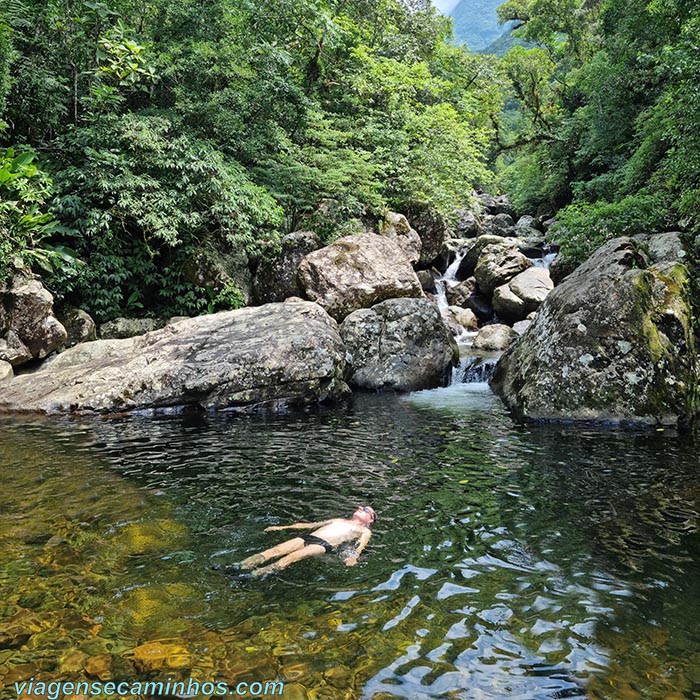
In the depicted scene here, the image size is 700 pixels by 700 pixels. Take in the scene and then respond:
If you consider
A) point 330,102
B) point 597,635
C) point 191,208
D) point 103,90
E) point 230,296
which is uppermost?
point 330,102

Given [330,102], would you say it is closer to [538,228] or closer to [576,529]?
[538,228]

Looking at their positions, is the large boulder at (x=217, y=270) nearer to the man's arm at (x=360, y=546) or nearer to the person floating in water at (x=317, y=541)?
the person floating in water at (x=317, y=541)

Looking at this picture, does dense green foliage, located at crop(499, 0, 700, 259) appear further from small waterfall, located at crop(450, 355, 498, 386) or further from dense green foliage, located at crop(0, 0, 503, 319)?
dense green foliage, located at crop(0, 0, 503, 319)

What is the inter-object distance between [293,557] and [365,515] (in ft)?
3.02

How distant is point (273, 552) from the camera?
3951 millimetres

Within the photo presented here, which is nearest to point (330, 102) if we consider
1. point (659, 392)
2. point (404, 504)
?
point (659, 392)

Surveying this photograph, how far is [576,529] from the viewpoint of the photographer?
4.52m

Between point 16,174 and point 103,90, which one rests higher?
point 103,90

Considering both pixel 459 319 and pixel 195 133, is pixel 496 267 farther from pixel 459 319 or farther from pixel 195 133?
pixel 195 133

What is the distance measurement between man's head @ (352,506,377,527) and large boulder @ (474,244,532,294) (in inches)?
664

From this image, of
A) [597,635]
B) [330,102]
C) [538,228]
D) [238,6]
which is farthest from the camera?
[538,228]

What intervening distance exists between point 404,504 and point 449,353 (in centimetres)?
841

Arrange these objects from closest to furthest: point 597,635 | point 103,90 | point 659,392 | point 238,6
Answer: point 597,635
point 659,392
point 103,90
point 238,6

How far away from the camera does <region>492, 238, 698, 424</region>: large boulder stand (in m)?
8.44
